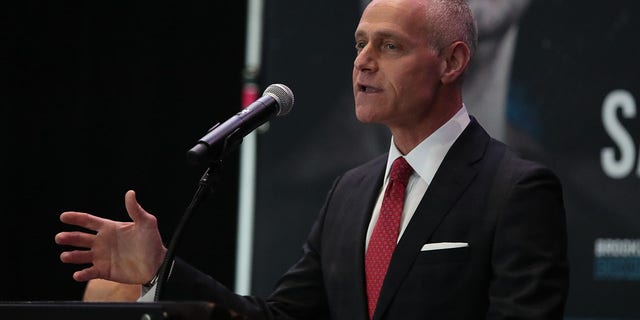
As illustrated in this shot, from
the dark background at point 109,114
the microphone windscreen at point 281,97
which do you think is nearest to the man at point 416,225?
the microphone windscreen at point 281,97

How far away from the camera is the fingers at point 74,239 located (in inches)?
97.1

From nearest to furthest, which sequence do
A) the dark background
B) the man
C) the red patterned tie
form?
the man, the red patterned tie, the dark background

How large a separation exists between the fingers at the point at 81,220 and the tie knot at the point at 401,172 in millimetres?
771

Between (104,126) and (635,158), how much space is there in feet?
7.35

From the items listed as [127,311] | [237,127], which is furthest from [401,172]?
[127,311]

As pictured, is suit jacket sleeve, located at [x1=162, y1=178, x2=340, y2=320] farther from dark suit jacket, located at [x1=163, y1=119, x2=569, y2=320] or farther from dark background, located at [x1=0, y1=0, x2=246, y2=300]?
dark background, located at [x1=0, y1=0, x2=246, y2=300]

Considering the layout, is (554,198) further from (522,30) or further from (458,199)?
(522,30)

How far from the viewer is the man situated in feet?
8.33

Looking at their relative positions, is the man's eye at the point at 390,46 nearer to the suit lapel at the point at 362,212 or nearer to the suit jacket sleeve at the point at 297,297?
the suit lapel at the point at 362,212

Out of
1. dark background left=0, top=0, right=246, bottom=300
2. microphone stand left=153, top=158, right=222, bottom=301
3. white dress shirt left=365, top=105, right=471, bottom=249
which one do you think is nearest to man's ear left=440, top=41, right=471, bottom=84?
white dress shirt left=365, top=105, right=471, bottom=249

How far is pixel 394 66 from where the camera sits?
2.83m

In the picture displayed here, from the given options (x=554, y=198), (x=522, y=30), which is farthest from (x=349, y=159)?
(x=554, y=198)

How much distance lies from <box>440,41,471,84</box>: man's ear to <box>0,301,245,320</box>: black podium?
3.86 ft

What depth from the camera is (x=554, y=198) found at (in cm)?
262
